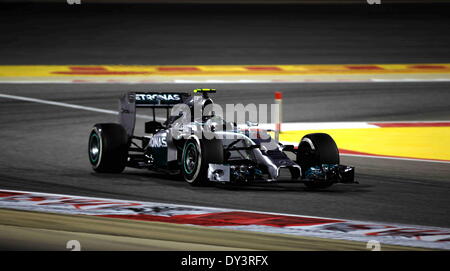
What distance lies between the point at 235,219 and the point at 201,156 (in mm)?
1943

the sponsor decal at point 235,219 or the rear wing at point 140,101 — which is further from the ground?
the rear wing at point 140,101

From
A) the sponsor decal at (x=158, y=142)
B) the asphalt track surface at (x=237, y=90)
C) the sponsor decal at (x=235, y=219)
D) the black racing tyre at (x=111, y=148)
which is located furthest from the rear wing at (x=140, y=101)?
the sponsor decal at (x=235, y=219)

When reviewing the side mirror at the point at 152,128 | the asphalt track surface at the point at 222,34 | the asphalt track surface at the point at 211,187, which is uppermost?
the asphalt track surface at the point at 222,34

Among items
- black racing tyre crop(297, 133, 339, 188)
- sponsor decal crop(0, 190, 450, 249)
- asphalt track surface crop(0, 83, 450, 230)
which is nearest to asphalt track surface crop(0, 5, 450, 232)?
asphalt track surface crop(0, 83, 450, 230)

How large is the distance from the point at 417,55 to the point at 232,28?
7.17m

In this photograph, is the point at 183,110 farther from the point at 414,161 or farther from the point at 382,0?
the point at 382,0

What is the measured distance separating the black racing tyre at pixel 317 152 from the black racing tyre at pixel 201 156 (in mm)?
1197

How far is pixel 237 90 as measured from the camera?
24000mm

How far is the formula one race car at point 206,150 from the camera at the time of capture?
1179 centimetres

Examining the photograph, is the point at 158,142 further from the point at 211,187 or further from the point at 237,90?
the point at 237,90

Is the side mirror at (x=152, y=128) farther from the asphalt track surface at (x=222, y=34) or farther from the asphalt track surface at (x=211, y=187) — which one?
the asphalt track surface at (x=222, y=34)

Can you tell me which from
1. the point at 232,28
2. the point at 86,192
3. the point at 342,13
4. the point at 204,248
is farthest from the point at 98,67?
the point at 204,248

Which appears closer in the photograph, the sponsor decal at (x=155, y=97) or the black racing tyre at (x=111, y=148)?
the black racing tyre at (x=111, y=148)

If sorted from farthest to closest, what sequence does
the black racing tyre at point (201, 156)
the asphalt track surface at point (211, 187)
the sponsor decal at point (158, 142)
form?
the sponsor decal at point (158, 142) < the black racing tyre at point (201, 156) < the asphalt track surface at point (211, 187)
